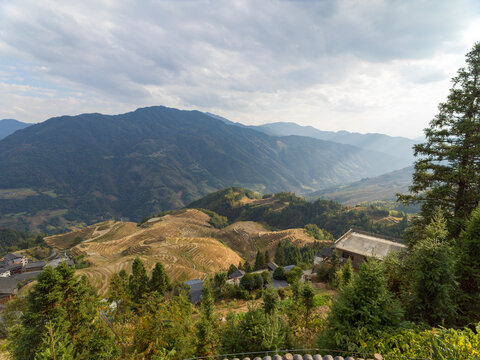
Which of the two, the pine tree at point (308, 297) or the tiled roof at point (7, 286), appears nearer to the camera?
the pine tree at point (308, 297)

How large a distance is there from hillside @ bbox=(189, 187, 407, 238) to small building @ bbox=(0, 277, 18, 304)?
127 m

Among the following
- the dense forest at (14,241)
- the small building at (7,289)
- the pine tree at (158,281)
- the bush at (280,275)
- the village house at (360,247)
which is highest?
the village house at (360,247)

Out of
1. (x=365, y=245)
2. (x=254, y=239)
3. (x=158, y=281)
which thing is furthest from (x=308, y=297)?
(x=254, y=239)

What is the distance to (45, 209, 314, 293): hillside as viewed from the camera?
63.4m

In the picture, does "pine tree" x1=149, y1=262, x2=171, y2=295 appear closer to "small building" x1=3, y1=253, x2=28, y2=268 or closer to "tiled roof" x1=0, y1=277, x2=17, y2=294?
"tiled roof" x1=0, y1=277, x2=17, y2=294

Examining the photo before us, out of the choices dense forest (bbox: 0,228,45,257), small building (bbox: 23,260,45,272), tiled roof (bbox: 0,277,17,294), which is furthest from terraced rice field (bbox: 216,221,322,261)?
dense forest (bbox: 0,228,45,257)

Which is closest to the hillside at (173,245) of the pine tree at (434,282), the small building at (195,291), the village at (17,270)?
the village at (17,270)

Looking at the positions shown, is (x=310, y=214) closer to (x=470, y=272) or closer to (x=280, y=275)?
(x=280, y=275)

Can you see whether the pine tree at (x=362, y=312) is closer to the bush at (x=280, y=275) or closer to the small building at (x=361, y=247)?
the small building at (x=361, y=247)

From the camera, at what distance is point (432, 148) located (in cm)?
1387

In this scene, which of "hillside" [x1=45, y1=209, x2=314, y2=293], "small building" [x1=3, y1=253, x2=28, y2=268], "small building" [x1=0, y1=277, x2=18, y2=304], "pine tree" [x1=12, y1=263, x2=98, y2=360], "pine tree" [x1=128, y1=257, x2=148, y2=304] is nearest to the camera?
"pine tree" [x1=12, y1=263, x2=98, y2=360]

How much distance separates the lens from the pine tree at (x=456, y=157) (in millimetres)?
12336

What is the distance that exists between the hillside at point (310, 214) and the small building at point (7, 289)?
126757mm

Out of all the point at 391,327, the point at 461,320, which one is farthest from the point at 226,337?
the point at 461,320
